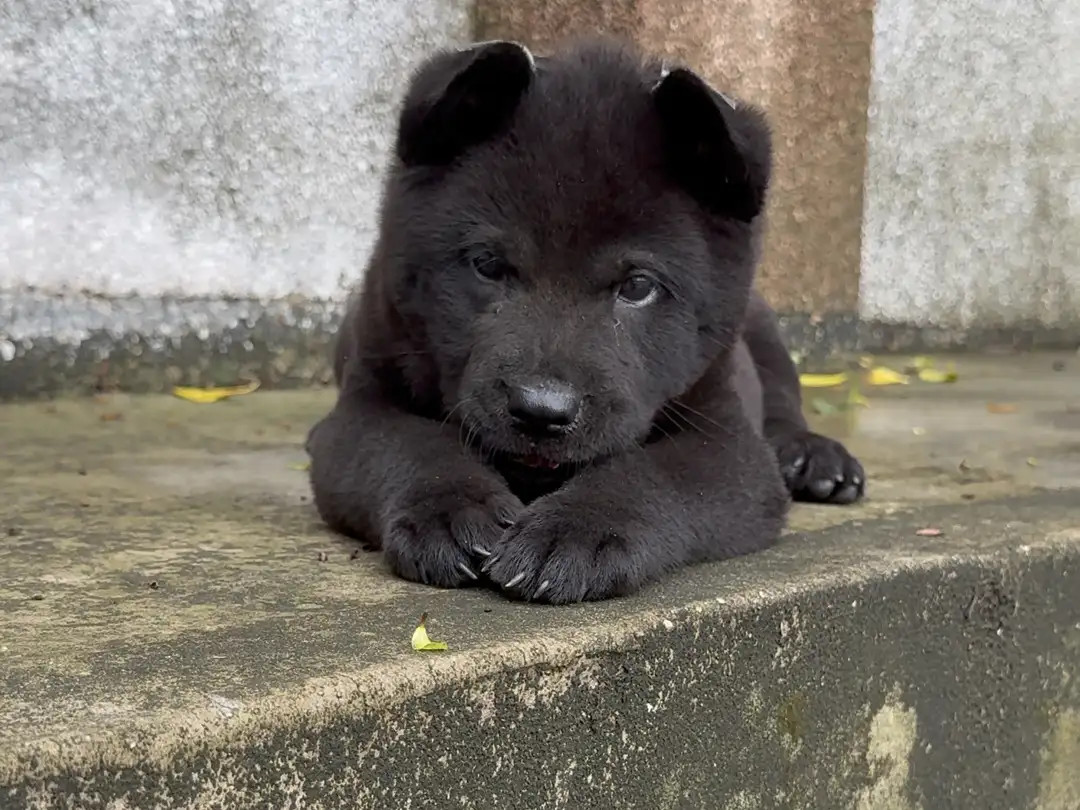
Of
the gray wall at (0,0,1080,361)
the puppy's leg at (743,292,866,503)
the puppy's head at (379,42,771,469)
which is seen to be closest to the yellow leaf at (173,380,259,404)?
the gray wall at (0,0,1080,361)

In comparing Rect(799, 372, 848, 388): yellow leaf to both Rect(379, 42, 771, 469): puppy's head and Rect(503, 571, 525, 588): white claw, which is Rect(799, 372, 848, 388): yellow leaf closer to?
Rect(379, 42, 771, 469): puppy's head

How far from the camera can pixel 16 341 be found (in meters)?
3.84

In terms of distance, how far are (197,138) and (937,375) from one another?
3.04 metres

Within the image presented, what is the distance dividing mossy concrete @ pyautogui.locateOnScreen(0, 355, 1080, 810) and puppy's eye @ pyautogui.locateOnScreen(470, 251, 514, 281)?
52 cm

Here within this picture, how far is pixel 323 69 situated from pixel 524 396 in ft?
9.25

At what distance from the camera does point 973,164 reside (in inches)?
233

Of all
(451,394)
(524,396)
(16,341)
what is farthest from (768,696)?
(16,341)

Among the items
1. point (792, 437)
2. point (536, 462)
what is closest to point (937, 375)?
point (792, 437)

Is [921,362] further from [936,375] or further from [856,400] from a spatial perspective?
[856,400]

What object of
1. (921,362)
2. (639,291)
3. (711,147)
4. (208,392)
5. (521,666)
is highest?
(711,147)

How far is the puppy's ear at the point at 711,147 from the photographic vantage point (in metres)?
2.06

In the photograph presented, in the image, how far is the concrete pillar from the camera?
4.31 metres

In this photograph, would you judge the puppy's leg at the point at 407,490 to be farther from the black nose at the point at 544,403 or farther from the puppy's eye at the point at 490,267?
the puppy's eye at the point at 490,267

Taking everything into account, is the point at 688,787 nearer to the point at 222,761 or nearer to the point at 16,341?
the point at 222,761
